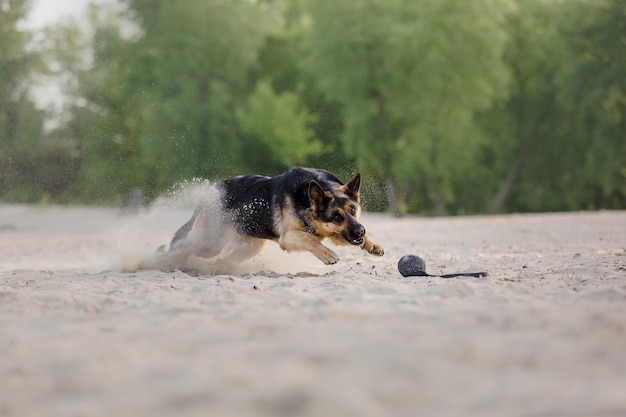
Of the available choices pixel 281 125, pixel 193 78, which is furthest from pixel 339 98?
pixel 193 78

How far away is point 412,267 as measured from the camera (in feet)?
23.3

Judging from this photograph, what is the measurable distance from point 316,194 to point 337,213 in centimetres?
28

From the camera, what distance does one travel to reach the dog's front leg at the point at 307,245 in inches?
285

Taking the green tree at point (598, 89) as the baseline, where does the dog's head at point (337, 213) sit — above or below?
below

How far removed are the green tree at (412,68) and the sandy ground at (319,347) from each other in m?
24.3

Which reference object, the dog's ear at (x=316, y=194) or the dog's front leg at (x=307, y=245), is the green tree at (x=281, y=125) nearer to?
the dog's front leg at (x=307, y=245)

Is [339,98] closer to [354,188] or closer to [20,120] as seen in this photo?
[20,120]

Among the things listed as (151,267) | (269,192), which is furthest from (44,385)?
(151,267)

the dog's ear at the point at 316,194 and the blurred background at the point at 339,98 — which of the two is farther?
the blurred background at the point at 339,98

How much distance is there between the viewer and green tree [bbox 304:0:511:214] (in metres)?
30.1

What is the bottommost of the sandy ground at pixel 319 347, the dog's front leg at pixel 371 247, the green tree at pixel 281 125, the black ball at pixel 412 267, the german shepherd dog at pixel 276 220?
the black ball at pixel 412 267

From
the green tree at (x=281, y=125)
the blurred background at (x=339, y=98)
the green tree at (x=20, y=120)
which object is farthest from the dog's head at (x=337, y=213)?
the green tree at (x=20, y=120)

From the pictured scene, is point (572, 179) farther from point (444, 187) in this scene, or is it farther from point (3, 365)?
point (3, 365)

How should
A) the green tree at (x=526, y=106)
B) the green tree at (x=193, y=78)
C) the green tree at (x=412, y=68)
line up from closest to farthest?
1. the green tree at (x=412, y=68)
2. the green tree at (x=193, y=78)
3. the green tree at (x=526, y=106)
